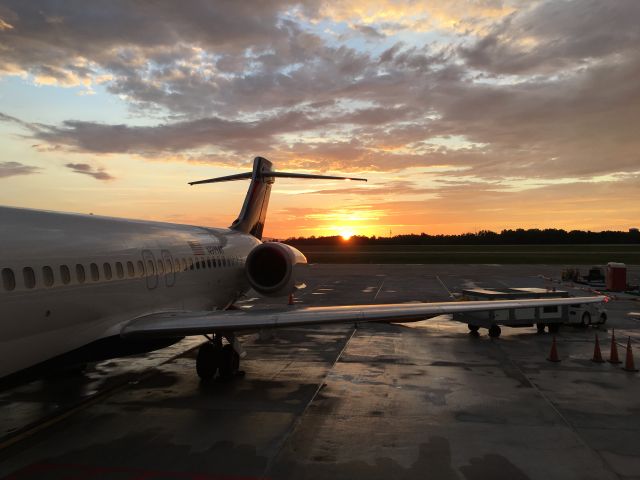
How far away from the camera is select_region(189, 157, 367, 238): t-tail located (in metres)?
18.0

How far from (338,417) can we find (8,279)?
201 inches

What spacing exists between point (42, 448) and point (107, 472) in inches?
54.8

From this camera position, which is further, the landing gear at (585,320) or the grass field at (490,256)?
the grass field at (490,256)

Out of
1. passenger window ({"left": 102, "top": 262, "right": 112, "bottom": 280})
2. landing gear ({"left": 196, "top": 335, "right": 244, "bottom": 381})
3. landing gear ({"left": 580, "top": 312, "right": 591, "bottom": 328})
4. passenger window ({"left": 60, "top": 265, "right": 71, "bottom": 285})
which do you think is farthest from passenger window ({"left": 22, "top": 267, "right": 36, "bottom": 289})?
landing gear ({"left": 580, "top": 312, "right": 591, "bottom": 328})

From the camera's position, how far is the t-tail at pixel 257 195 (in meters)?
18.0

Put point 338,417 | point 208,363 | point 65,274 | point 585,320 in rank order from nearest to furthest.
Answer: point 65,274, point 338,417, point 208,363, point 585,320

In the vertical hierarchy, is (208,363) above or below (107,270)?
below

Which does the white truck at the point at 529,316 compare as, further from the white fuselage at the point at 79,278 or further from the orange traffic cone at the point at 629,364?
the white fuselage at the point at 79,278

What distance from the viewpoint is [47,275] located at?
23.4ft

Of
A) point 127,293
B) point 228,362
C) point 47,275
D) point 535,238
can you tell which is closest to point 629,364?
point 228,362

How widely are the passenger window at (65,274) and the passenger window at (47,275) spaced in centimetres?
22

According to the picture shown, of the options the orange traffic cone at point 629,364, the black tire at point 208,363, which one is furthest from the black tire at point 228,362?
the orange traffic cone at point 629,364

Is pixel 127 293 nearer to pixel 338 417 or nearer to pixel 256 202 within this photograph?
pixel 338 417

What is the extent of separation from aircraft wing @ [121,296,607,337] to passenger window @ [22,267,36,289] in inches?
80.4
